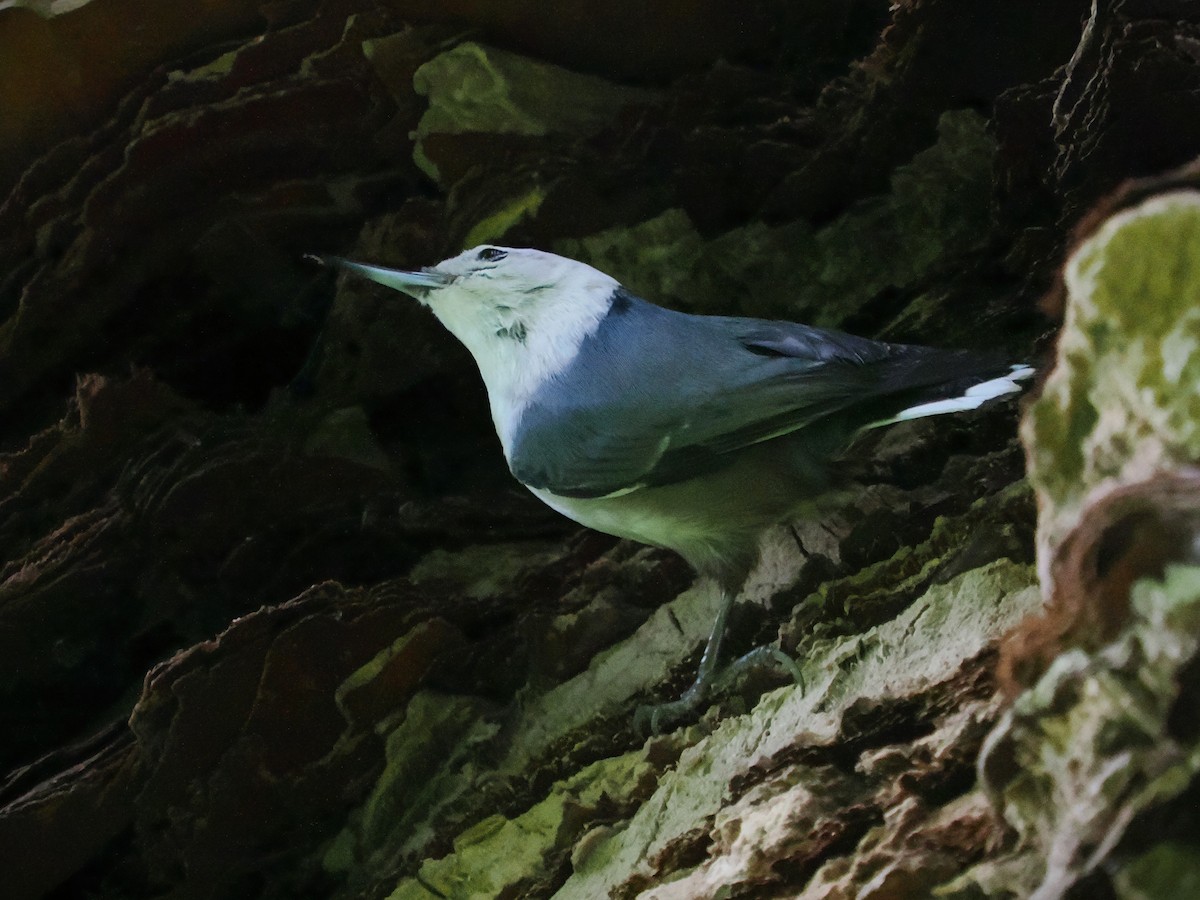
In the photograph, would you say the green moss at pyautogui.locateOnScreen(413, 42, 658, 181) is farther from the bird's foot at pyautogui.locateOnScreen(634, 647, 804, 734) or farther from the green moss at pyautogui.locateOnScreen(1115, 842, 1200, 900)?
the green moss at pyautogui.locateOnScreen(1115, 842, 1200, 900)

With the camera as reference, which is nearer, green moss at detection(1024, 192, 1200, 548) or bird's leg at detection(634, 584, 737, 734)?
green moss at detection(1024, 192, 1200, 548)

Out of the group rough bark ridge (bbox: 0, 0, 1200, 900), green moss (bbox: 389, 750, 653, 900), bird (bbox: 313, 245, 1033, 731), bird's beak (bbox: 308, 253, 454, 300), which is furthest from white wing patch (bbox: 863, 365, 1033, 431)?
bird's beak (bbox: 308, 253, 454, 300)

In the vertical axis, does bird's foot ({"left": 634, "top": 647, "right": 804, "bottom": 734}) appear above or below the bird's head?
below

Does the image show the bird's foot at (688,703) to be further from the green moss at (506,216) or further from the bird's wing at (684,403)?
the green moss at (506,216)

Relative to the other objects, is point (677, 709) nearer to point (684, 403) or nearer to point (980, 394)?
point (684, 403)

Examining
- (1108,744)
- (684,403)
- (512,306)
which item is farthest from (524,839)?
(1108,744)

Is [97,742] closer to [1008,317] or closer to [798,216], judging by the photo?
[798,216]

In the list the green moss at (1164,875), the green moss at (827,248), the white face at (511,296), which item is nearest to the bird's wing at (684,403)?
the white face at (511,296)

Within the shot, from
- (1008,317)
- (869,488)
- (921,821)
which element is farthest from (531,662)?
(1008,317)
